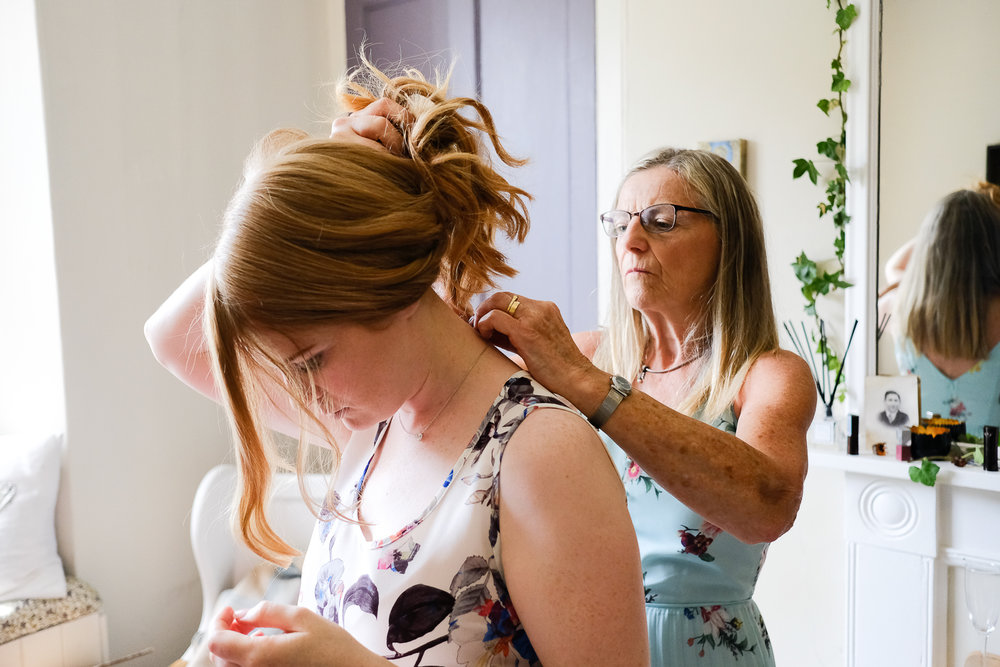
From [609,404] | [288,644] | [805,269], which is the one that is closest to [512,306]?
[609,404]

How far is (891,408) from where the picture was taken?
7.14 ft

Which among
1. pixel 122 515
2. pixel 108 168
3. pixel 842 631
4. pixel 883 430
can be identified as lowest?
pixel 842 631

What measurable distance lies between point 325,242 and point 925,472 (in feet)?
6.03

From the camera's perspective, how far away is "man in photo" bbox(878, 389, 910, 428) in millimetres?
2160

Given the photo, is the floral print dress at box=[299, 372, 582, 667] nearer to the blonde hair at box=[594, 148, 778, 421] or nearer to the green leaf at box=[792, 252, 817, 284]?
the blonde hair at box=[594, 148, 778, 421]

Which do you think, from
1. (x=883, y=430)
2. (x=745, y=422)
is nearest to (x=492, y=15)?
(x=883, y=430)

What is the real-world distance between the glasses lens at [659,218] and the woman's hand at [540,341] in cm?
44

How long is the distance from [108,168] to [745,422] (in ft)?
7.34

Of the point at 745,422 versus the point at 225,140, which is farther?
the point at 225,140

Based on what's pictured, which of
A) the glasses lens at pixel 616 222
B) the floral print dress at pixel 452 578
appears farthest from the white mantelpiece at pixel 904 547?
the floral print dress at pixel 452 578

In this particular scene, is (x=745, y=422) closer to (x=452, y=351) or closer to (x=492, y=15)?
(x=452, y=351)

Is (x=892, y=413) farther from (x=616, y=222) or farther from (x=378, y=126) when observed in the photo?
(x=378, y=126)

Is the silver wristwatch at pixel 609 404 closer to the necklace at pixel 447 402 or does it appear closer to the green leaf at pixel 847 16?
the necklace at pixel 447 402

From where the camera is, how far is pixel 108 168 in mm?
2609
